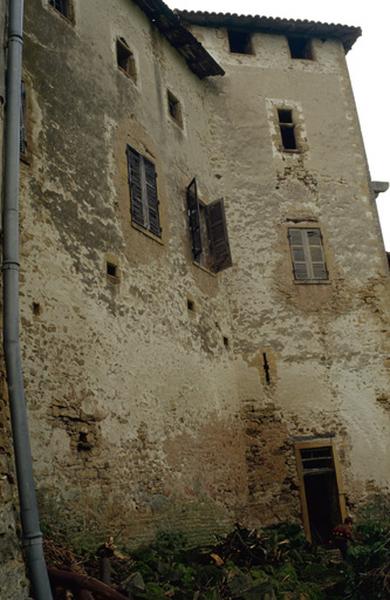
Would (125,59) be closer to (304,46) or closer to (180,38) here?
A: (180,38)

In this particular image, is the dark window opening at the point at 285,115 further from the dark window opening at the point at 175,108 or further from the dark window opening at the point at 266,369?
the dark window opening at the point at 266,369

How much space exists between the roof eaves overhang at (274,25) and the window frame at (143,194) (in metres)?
6.12

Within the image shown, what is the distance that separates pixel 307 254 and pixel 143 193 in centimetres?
476

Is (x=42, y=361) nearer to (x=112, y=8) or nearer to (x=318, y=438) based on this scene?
(x=318, y=438)

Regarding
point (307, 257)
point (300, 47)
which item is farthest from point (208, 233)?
point (300, 47)

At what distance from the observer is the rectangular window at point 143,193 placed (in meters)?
11.5

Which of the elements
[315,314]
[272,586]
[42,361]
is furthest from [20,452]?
[315,314]

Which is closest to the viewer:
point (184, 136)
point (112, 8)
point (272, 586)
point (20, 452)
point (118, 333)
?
point (20, 452)

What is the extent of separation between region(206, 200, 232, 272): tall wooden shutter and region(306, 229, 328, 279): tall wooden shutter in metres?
2.45

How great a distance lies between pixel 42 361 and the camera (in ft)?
27.6

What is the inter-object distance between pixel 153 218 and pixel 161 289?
4.64 ft

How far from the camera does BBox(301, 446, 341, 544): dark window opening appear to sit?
1302 centimetres

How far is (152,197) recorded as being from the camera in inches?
479

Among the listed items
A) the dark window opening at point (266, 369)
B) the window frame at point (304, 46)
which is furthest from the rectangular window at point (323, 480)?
the window frame at point (304, 46)
